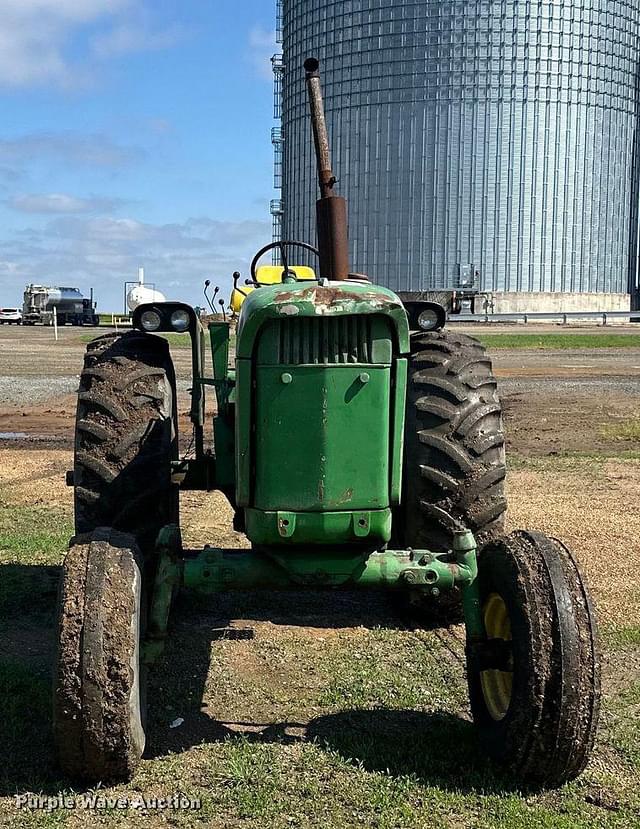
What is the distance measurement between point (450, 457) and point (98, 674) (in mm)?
2083

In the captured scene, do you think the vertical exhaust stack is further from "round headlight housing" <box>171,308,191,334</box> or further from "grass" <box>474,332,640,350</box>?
"grass" <box>474,332,640,350</box>

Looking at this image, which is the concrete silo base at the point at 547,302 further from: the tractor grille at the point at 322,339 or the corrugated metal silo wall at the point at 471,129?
the tractor grille at the point at 322,339

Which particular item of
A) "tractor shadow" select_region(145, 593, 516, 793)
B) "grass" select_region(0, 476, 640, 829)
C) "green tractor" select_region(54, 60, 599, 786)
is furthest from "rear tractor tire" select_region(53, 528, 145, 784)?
"tractor shadow" select_region(145, 593, 516, 793)

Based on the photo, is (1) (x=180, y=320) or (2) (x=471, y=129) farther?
(2) (x=471, y=129)

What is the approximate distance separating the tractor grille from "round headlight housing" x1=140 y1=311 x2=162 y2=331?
1605 mm

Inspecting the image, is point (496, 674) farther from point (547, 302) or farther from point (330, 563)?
point (547, 302)

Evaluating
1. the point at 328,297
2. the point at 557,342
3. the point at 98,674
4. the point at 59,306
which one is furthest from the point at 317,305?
the point at 59,306

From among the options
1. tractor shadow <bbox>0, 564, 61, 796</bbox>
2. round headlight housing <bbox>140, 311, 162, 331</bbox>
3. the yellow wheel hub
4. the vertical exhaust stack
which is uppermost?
the vertical exhaust stack

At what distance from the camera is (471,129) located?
205 feet

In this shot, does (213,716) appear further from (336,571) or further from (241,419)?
(241,419)

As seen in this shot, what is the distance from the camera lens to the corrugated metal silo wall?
6156 centimetres

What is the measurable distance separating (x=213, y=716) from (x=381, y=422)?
60.5 inches

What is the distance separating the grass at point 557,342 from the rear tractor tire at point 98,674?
27.5 meters

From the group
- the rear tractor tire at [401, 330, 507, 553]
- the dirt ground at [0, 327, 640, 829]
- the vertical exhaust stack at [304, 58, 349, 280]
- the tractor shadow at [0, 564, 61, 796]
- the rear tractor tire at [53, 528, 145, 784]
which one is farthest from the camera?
the vertical exhaust stack at [304, 58, 349, 280]
